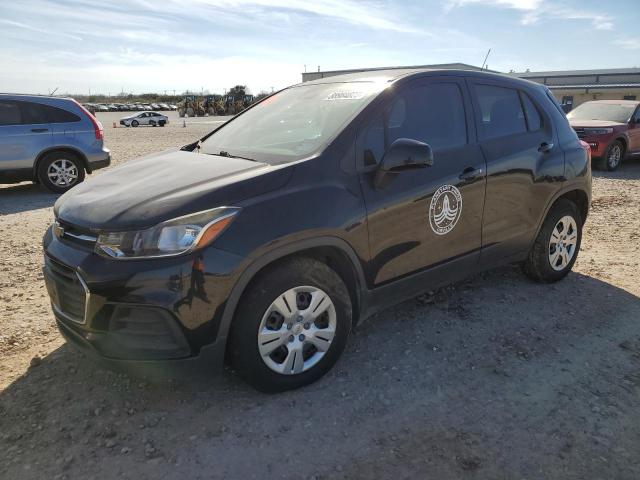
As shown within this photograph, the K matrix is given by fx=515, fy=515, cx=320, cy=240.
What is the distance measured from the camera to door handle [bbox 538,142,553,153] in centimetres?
418

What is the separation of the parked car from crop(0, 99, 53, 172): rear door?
30.8m

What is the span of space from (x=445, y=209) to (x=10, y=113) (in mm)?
8251

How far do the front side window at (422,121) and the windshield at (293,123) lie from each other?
18 centimetres

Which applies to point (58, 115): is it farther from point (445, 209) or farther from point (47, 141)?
point (445, 209)

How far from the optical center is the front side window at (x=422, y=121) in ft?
10.4

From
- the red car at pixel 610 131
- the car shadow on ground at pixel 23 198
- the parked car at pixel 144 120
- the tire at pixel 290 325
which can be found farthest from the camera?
the parked car at pixel 144 120

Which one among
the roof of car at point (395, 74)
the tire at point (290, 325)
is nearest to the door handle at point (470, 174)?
the roof of car at point (395, 74)

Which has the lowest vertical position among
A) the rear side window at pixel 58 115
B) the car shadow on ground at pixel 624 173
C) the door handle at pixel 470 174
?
the car shadow on ground at pixel 624 173

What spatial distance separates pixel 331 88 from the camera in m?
3.66

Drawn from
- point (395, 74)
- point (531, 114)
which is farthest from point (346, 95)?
point (531, 114)

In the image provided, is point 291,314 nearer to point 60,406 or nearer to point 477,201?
point 60,406

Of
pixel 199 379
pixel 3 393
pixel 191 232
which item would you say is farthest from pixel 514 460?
pixel 3 393

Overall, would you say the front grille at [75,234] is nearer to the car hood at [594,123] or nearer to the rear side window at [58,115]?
the rear side window at [58,115]

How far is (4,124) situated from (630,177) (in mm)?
12156
